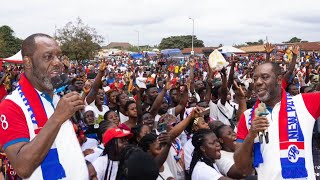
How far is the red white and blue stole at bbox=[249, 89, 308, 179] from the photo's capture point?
8.87ft

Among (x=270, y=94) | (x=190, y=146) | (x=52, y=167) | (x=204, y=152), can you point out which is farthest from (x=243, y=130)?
(x=190, y=146)

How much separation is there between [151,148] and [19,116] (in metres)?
1.95

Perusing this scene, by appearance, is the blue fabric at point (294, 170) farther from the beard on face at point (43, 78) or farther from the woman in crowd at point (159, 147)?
the beard on face at point (43, 78)

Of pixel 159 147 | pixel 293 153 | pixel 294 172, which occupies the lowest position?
pixel 159 147

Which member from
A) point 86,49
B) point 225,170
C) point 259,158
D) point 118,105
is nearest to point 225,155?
point 225,170

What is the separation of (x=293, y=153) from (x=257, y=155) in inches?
9.9

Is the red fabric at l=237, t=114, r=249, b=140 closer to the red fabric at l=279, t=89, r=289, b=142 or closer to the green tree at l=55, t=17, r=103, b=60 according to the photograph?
the red fabric at l=279, t=89, r=289, b=142

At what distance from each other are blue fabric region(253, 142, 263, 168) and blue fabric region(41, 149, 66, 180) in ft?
4.65

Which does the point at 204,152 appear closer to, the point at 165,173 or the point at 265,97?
the point at 165,173

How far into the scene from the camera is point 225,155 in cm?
412

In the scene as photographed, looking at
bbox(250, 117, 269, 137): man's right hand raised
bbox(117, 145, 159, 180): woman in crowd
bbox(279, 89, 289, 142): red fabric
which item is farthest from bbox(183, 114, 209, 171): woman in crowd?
bbox(117, 145, 159, 180): woman in crowd

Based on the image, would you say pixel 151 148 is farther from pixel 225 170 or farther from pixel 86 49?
pixel 86 49

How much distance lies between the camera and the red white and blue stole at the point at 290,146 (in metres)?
2.70

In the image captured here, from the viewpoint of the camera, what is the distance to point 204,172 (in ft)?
11.2
